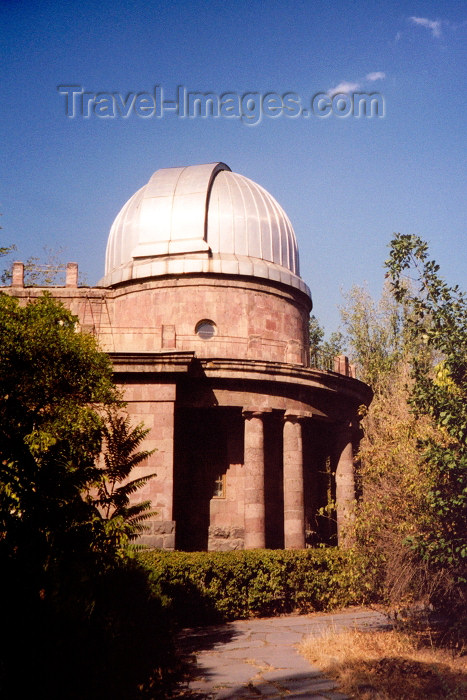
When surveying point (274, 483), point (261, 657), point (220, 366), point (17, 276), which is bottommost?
point (261, 657)

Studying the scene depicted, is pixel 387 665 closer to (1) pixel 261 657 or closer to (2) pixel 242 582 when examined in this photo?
(1) pixel 261 657

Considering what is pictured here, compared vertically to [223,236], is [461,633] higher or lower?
lower

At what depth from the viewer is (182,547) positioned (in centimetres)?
1847

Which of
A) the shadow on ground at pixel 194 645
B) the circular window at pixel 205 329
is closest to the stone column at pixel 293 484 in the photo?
the circular window at pixel 205 329

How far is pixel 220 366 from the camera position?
17547mm

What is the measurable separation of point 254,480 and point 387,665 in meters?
9.11

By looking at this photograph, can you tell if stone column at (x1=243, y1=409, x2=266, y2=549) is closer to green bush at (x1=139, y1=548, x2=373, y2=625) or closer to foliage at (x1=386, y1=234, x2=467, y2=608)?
green bush at (x1=139, y1=548, x2=373, y2=625)

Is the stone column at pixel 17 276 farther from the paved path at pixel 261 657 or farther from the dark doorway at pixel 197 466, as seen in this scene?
the paved path at pixel 261 657

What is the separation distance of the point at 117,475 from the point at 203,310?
11.2 m

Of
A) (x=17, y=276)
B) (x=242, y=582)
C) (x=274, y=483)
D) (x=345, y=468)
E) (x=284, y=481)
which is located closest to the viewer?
(x=242, y=582)

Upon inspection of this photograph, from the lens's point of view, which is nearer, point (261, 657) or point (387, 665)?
point (387, 665)

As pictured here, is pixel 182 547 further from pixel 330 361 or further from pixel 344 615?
pixel 330 361

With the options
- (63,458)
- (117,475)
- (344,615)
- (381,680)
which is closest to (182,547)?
(344,615)

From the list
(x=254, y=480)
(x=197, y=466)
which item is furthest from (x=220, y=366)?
(x=197, y=466)
